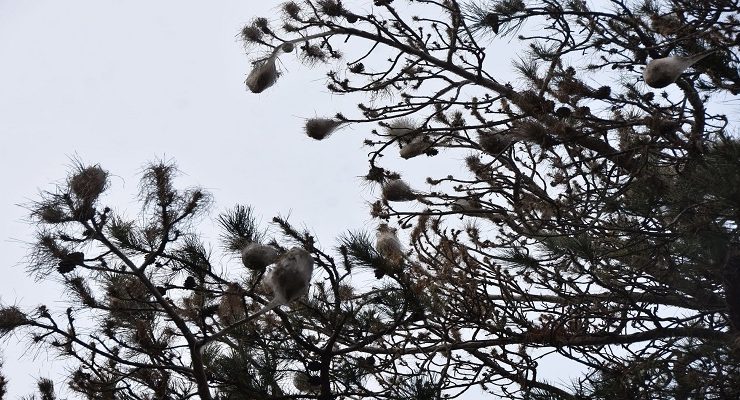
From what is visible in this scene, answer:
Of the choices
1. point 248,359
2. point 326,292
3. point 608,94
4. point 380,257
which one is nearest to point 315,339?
point 326,292

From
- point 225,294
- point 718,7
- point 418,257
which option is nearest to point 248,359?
point 225,294

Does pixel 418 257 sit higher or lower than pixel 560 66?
lower

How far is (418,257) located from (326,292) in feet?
3.24

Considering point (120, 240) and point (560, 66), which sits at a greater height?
point (560, 66)

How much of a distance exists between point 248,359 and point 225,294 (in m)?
A: 0.42

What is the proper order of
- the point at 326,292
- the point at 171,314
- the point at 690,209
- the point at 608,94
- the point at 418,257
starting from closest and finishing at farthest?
1. the point at 171,314
2. the point at 690,209
3. the point at 326,292
4. the point at 608,94
5. the point at 418,257

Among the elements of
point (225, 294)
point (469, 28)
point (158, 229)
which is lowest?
point (225, 294)

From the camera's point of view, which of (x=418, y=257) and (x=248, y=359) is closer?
(x=248, y=359)

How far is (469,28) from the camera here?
4.95 m

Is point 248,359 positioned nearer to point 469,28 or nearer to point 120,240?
point 120,240

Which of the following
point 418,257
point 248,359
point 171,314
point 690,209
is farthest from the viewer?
point 418,257

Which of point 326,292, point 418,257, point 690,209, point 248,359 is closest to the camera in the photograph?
point 690,209

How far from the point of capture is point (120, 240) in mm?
3682

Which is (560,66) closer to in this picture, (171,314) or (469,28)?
(469,28)
